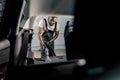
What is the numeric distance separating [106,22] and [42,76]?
0.37 m

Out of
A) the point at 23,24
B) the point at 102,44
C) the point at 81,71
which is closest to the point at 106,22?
the point at 102,44

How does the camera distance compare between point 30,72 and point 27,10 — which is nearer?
point 30,72

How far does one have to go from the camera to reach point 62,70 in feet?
4.45

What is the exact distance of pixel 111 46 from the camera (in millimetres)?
1144

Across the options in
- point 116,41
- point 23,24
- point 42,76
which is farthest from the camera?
point 23,24

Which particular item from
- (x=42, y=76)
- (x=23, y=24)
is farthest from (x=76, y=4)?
(x=23, y=24)

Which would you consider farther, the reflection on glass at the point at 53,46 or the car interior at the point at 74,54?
the reflection on glass at the point at 53,46

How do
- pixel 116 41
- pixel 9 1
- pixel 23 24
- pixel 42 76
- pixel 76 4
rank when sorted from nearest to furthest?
pixel 116 41 < pixel 76 4 < pixel 42 76 < pixel 9 1 < pixel 23 24

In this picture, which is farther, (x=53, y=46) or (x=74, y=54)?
(x=53, y=46)

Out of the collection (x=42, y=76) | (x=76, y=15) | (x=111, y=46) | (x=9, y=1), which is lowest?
(x=42, y=76)

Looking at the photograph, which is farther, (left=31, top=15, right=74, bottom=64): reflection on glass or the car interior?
(left=31, top=15, right=74, bottom=64): reflection on glass

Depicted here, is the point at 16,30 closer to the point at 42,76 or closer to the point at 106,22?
the point at 42,76

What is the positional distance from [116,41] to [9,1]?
4.27 ft

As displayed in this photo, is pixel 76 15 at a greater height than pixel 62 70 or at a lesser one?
greater
